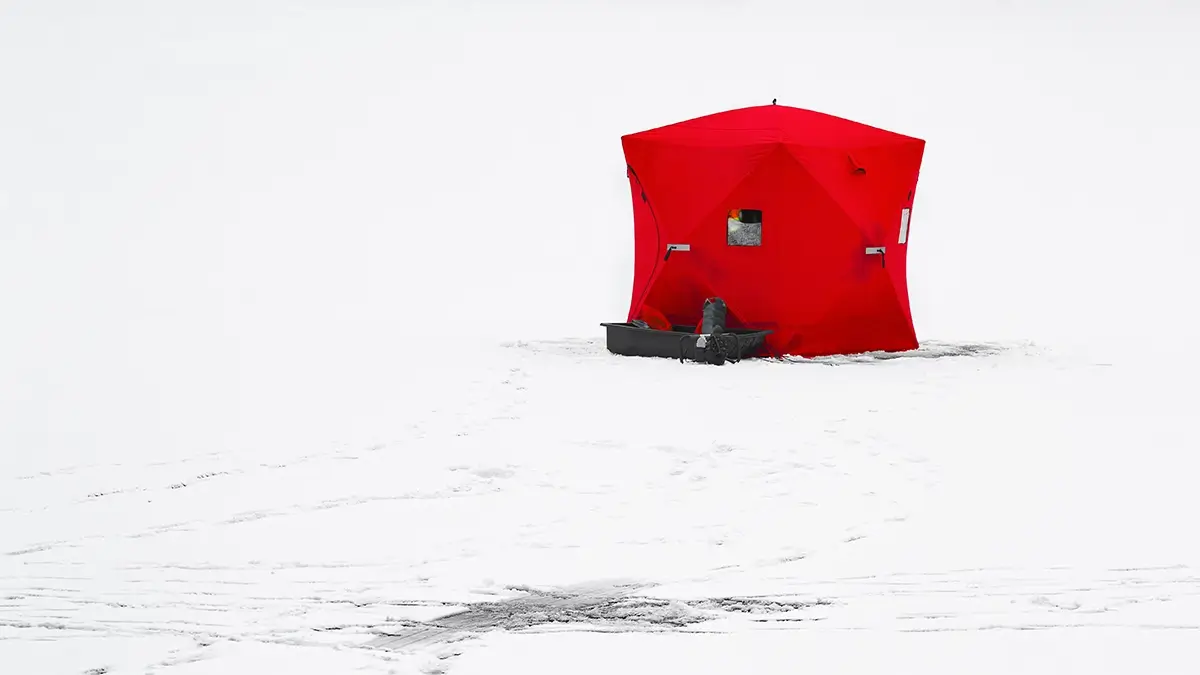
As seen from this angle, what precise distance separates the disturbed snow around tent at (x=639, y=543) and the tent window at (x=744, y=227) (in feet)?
7.65

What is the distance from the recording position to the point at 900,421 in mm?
8680

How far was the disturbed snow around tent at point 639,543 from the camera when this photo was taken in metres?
4.69

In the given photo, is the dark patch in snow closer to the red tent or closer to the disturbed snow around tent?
the disturbed snow around tent

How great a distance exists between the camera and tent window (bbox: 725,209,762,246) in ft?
37.5

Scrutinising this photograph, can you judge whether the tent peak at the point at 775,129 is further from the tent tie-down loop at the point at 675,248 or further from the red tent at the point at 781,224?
the tent tie-down loop at the point at 675,248

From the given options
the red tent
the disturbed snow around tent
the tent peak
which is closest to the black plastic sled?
the red tent

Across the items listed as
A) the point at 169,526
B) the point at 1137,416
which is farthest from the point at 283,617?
the point at 1137,416

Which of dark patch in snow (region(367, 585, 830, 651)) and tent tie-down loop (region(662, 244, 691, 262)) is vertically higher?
tent tie-down loop (region(662, 244, 691, 262))

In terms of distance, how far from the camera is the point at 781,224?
37.1 ft

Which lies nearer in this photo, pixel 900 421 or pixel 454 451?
pixel 454 451

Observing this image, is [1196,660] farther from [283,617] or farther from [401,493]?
[401,493]

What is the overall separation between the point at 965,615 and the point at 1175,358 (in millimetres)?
7872

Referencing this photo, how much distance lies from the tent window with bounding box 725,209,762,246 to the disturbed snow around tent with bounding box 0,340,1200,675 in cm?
233

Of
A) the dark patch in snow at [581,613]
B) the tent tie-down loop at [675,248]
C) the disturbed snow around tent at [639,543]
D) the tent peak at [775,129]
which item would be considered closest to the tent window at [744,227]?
the tent tie-down loop at [675,248]
